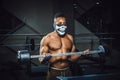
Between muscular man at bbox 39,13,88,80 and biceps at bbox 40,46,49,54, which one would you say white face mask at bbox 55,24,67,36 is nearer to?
muscular man at bbox 39,13,88,80

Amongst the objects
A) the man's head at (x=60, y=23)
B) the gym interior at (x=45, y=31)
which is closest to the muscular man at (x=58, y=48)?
the man's head at (x=60, y=23)

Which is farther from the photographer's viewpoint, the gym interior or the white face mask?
the gym interior

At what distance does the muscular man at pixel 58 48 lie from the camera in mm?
A: 2828

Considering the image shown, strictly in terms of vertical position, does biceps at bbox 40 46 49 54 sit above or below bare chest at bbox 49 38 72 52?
below

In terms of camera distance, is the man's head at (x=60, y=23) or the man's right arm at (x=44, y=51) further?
the man's head at (x=60, y=23)

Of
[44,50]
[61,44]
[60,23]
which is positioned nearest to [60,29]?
[60,23]

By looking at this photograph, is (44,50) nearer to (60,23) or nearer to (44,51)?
(44,51)

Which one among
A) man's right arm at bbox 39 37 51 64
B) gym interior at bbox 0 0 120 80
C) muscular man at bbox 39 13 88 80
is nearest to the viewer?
man's right arm at bbox 39 37 51 64

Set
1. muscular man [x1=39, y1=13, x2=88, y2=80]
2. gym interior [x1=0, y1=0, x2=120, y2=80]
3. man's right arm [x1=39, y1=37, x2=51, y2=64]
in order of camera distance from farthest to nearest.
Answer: gym interior [x1=0, y1=0, x2=120, y2=80] < muscular man [x1=39, y1=13, x2=88, y2=80] < man's right arm [x1=39, y1=37, x2=51, y2=64]

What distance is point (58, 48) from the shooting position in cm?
287

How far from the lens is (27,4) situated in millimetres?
5715

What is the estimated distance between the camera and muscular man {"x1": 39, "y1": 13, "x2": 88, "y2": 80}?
2828 mm

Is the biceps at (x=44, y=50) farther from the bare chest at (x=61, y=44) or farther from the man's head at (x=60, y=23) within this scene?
the man's head at (x=60, y=23)

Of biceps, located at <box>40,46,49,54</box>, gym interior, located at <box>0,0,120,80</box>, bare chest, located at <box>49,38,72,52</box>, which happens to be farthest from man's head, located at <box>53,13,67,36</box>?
gym interior, located at <box>0,0,120,80</box>
